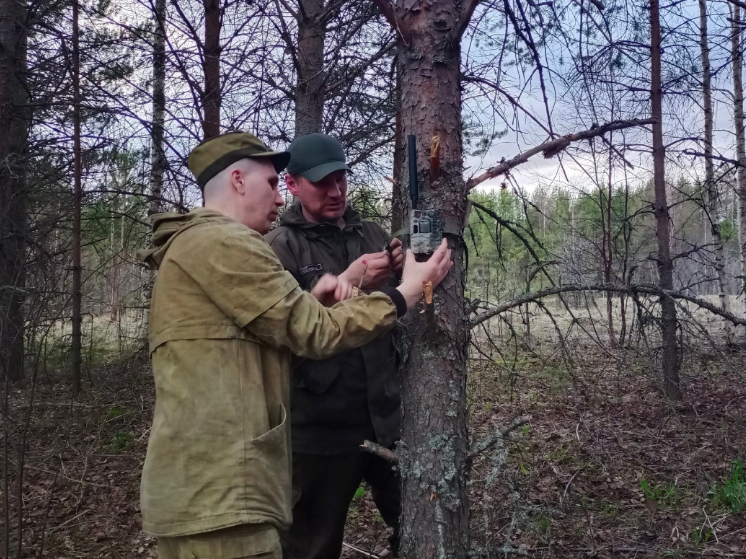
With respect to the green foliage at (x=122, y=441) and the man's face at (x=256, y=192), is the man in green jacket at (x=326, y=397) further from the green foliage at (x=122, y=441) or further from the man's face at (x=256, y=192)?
the green foliage at (x=122, y=441)

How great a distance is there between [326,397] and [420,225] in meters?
1.10

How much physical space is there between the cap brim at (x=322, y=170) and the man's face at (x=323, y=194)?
0.04 meters

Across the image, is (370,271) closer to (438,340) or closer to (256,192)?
(438,340)

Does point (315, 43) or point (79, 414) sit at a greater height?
point (315, 43)

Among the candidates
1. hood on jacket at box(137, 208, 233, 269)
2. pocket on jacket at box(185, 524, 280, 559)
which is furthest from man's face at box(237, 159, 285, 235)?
pocket on jacket at box(185, 524, 280, 559)

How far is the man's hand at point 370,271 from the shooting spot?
2.33m

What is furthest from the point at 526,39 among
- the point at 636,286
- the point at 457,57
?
the point at 636,286

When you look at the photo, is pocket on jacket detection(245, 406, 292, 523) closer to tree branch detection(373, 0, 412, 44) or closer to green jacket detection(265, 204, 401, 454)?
green jacket detection(265, 204, 401, 454)

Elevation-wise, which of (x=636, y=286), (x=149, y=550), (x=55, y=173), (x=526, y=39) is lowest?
(x=149, y=550)

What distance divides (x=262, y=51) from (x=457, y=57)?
379 cm

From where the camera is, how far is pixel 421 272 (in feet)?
6.76

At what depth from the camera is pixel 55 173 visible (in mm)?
8102

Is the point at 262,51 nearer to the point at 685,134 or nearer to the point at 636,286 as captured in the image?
the point at 636,286

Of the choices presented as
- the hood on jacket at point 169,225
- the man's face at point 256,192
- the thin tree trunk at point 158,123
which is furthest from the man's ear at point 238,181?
the thin tree trunk at point 158,123
